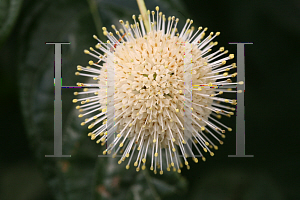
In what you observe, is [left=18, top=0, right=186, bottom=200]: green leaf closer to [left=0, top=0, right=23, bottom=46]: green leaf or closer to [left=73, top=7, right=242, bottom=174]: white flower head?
[left=0, top=0, right=23, bottom=46]: green leaf

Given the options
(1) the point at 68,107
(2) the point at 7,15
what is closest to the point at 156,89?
(1) the point at 68,107

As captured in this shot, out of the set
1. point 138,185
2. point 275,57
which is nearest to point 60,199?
point 138,185

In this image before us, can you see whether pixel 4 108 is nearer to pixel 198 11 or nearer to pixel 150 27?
A: pixel 150 27

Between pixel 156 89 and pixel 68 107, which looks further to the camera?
pixel 68 107

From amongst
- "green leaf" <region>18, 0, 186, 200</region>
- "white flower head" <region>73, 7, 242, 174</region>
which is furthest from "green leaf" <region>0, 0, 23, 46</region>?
"white flower head" <region>73, 7, 242, 174</region>

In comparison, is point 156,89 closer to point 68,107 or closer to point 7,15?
point 68,107

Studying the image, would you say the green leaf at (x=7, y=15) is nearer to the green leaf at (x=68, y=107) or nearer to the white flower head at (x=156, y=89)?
the green leaf at (x=68, y=107)

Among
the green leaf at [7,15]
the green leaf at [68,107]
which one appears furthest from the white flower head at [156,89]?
the green leaf at [7,15]
